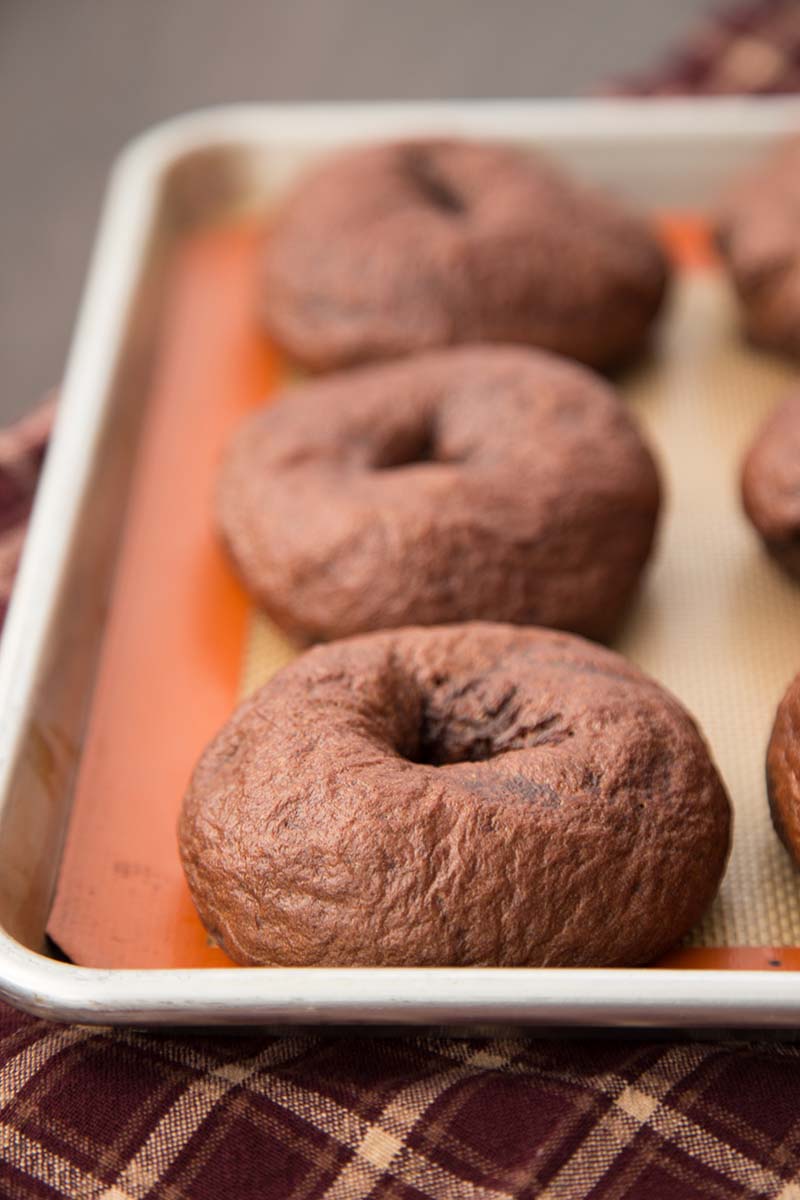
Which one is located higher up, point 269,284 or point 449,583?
point 269,284

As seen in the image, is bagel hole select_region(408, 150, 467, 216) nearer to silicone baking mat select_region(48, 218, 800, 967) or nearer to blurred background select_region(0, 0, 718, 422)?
silicone baking mat select_region(48, 218, 800, 967)

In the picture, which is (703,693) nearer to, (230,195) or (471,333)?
(471,333)

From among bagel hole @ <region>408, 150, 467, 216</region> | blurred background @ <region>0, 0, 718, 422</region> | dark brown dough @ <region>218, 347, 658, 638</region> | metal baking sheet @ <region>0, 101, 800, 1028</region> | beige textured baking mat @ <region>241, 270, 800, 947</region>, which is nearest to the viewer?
metal baking sheet @ <region>0, 101, 800, 1028</region>

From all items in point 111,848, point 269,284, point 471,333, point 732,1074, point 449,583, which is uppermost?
point 269,284


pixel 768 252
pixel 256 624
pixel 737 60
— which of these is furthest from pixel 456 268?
pixel 737 60

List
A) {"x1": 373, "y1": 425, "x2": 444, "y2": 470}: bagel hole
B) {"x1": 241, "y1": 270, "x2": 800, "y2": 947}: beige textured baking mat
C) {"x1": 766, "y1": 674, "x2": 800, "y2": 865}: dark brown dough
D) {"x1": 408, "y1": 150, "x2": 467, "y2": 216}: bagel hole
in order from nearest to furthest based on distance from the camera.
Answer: {"x1": 766, "y1": 674, "x2": 800, "y2": 865}: dark brown dough < {"x1": 241, "y1": 270, "x2": 800, "y2": 947}: beige textured baking mat < {"x1": 373, "y1": 425, "x2": 444, "y2": 470}: bagel hole < {"x1": 408, "y1": 150, "x2": 467, "y2": 216}: bagel hole

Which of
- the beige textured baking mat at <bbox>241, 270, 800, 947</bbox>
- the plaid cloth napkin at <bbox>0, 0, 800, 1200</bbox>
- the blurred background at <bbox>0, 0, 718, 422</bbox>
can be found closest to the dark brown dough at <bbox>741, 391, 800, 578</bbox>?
the beige textured baking mat at <bbox>241, 270, 800, 947</bbox>

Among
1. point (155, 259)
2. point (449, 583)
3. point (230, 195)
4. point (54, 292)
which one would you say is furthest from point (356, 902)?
point (54, 292)

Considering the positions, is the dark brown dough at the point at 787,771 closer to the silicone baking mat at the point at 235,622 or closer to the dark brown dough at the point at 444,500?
the silicone baking mat at the point at 235,622
